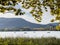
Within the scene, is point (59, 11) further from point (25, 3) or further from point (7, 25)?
point (7, 25)

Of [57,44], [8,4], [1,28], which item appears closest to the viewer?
[8,4]

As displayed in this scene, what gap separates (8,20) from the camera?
33.8ft

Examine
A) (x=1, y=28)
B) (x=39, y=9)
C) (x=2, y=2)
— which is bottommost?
(x=1, y=28)

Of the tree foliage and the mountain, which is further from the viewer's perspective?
the mountain

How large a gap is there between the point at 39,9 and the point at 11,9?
46cm

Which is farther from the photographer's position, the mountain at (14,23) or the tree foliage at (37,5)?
A: the mountain at (14,23)

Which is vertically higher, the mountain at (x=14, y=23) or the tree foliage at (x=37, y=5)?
the tree foliage at (x=37, y=5)

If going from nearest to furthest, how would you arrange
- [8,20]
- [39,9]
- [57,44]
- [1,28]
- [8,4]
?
[8,4], [39,9], [57,44], [1,28], [8,20]

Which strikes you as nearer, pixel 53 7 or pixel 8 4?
pixel 8 4

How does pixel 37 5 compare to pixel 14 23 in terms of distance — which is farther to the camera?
pixel 14 23

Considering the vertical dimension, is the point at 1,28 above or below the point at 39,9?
below

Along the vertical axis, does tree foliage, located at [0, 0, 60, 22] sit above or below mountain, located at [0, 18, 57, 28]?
above

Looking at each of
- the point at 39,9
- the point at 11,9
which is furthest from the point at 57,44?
the point at 11,9

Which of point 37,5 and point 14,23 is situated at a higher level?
point 37,5
